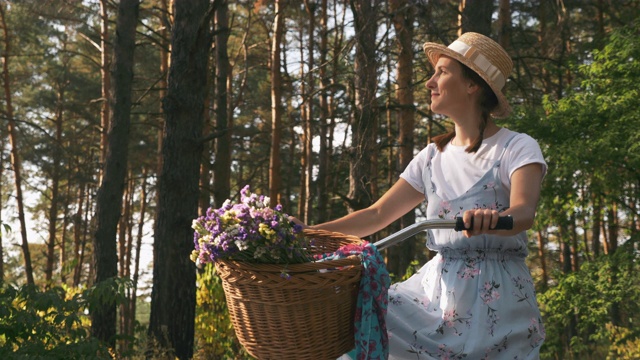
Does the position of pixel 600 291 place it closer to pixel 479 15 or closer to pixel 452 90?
pixel 479 15

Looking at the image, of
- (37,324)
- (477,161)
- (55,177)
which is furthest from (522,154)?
(55,177)

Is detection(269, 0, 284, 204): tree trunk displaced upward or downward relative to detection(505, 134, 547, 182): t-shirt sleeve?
upward

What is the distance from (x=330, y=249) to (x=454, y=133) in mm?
910

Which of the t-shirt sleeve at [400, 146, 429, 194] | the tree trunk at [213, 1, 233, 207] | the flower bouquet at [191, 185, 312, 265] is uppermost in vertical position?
the tree trunk at [213, 1, 233, 207]

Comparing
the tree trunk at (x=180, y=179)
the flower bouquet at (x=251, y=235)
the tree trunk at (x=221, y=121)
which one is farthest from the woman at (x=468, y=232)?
the tree trunk at (x=221, y=121)

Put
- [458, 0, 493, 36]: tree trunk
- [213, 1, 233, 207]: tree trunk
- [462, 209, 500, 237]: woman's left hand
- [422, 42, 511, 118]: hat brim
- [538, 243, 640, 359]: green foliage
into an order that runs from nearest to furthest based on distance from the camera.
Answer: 1. [462, 209, 500, 237]: woman's left hand
2. [422, 42, 511, 118]: hat brim
3. [458, 0, 493, 36]: tree trunk
4. [538, 243, 640, 359]: green foliage
5. [213, 1, 233, 207]: tree trunk

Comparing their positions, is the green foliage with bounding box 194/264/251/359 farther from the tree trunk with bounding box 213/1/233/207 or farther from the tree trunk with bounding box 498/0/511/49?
the tree trunk with bounding box 498/0/511/49

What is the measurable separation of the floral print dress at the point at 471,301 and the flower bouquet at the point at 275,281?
50 cm

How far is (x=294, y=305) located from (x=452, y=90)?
1320 millimetres

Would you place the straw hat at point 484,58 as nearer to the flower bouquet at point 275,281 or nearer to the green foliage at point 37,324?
the flower bouquet at point 275,281

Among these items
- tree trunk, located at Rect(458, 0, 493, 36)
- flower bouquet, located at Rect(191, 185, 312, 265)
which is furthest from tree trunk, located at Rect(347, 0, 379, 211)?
flower bouquet, located at Rect(191, 185, 312, 265)

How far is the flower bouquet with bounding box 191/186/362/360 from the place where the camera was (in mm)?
2523

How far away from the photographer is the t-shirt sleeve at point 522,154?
309 cm

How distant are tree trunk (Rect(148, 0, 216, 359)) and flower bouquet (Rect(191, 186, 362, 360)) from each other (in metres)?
5.90
